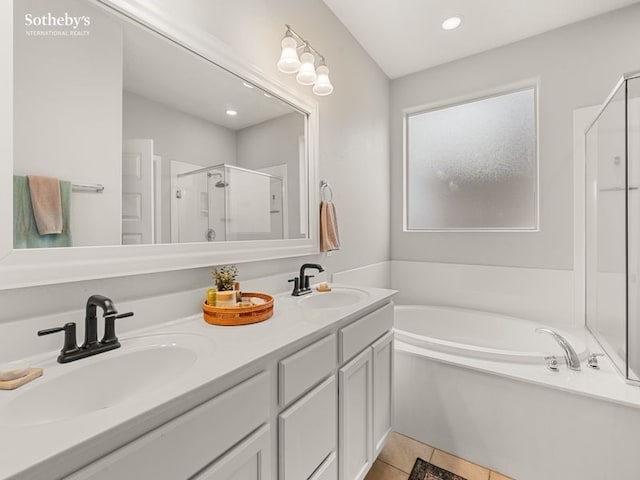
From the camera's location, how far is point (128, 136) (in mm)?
963

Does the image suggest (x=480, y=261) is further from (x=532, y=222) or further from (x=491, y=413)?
(x=491, y=413)

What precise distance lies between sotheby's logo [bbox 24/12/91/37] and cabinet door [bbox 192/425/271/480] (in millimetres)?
1167

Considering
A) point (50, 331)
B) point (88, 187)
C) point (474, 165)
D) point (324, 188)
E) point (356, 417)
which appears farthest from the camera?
point (474, 165)

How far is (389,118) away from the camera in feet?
9.70

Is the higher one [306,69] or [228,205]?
[306,69]

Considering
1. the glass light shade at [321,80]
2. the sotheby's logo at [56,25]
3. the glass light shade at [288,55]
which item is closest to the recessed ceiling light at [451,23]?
the glass light shade at [321,80]

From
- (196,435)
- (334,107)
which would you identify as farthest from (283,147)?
(196,435)

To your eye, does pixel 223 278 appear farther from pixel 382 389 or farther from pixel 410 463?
pixel 410 463

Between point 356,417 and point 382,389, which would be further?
point 382,389

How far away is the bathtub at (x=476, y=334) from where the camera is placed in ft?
5.78

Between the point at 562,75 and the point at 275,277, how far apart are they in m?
2.56

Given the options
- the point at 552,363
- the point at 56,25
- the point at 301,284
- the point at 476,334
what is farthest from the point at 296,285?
the point at 476,334

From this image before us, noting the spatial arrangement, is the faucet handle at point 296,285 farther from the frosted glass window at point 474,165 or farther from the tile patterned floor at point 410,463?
the frosted glass window at point 474,165

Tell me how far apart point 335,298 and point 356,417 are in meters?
0.59
